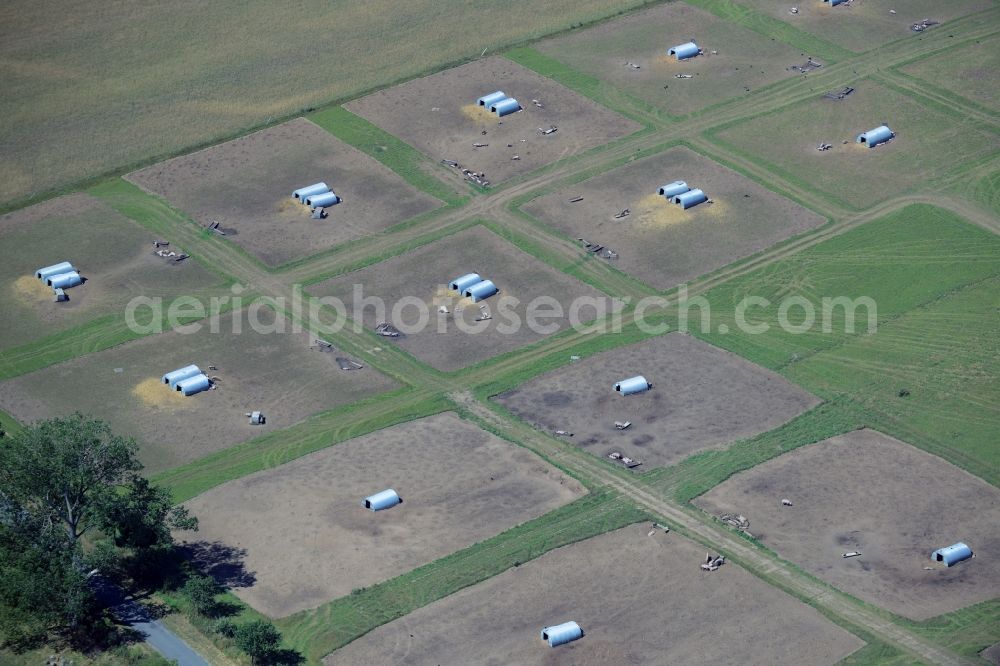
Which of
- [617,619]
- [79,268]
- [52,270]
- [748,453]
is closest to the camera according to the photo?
[617,619]

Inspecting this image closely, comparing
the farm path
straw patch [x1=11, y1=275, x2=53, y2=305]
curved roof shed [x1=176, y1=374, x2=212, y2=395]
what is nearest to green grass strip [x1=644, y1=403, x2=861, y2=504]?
the farm path

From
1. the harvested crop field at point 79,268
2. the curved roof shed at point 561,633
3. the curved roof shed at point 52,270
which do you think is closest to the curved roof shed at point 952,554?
the curved roof shed at point 561,633

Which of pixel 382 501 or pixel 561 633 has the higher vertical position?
pixel 382 501

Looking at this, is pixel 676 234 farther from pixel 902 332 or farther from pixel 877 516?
pixel 877 516

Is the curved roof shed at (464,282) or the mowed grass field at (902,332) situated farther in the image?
the curved roof shed at (464,282)

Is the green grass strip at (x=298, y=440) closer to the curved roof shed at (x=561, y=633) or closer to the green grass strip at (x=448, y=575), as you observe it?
the green grass strip at (x=448, y=575)

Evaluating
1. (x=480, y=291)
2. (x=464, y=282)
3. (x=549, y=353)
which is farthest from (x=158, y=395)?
(x=549, y=353)

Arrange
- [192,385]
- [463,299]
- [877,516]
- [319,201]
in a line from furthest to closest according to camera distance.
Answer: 1. [319,201]
2. [463,299]
3. [192,385]
4. [877,516]
